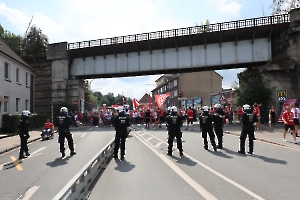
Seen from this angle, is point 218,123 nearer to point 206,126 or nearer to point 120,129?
point 206,126

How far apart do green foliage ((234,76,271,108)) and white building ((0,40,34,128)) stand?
67.4 feet

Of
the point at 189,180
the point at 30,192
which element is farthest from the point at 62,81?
the point at 189,180

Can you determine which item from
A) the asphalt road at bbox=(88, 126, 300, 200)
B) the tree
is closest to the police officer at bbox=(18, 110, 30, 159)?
the asphalt road at bbox=(88, 126, 300, 200)

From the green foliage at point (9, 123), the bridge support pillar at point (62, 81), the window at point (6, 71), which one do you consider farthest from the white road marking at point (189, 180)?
the bridge support pillar at point (62, 81)

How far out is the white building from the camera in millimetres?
24016

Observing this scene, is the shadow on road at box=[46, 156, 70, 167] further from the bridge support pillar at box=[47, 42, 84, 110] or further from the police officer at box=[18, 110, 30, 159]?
the bridge support pillar at box=[47, 42, 84, 110]

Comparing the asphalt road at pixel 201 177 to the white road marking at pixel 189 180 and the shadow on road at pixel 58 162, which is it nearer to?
the white road marking at pixel 189 180

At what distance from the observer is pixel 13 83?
26266 mm

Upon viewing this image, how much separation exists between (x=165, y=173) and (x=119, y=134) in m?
2.94

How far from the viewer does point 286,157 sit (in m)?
9.66

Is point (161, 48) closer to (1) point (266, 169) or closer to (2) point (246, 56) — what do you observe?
(2) point (246, 56)

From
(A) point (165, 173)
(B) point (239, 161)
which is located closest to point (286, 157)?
(B) point (239, 161)

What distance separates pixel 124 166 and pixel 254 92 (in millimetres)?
21260

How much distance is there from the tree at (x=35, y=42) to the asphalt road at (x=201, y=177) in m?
35.1
